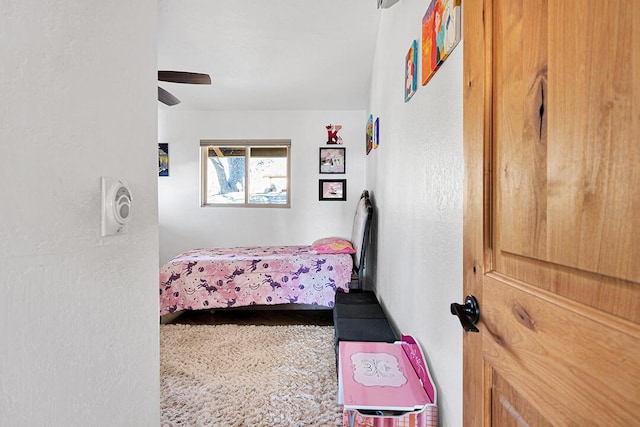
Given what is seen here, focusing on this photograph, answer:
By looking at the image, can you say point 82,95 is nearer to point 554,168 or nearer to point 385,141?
point 554,168

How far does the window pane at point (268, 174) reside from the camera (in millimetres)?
4516

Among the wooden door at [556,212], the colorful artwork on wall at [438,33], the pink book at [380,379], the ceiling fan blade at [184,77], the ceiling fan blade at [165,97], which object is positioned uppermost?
the ceiling fan blade at [184,77]

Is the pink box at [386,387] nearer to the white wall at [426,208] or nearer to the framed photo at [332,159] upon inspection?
the white wall at [426,208]

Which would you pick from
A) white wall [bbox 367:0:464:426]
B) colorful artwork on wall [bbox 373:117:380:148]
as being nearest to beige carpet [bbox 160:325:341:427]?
white wall [bbox 367:0:464:426]

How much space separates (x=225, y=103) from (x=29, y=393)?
4.31 meters

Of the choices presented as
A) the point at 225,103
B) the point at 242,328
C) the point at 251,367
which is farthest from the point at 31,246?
the point at 225,103

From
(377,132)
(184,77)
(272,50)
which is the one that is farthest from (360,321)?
(272,50)

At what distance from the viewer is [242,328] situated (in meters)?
2.74

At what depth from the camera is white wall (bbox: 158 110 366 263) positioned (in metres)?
4.42

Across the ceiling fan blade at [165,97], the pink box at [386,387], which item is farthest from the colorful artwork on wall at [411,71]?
the ceiling fan blade at [165,97]

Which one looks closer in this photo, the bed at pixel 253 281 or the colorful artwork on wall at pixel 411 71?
the colorful artwork on wall at pixel 411 71

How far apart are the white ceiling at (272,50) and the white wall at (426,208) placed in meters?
0.77

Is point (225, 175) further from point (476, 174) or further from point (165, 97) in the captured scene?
point (476, 174)

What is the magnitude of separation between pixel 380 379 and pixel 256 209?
137 inches
